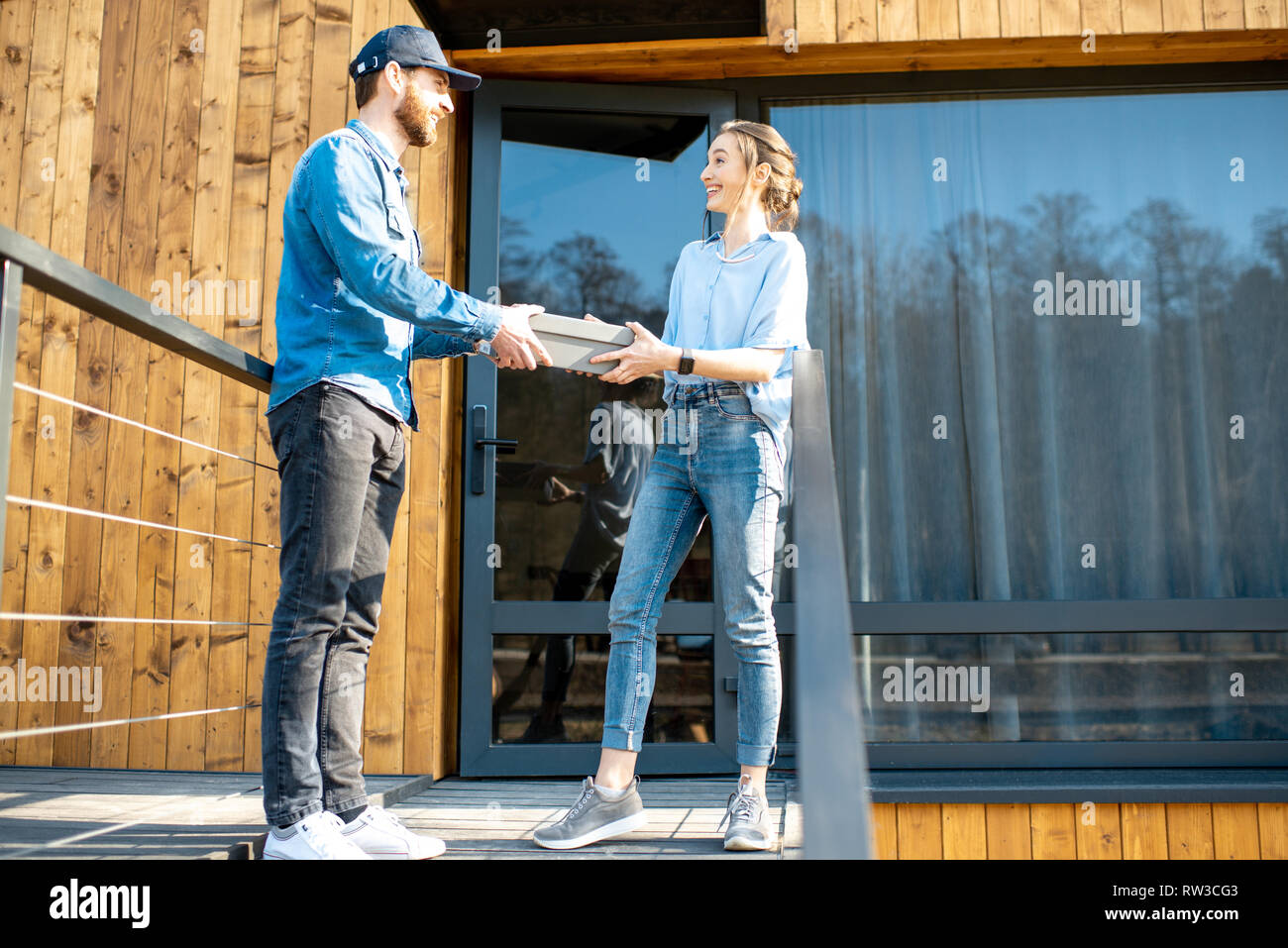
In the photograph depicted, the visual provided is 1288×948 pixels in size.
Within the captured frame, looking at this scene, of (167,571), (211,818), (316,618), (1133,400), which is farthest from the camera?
(1133,400)

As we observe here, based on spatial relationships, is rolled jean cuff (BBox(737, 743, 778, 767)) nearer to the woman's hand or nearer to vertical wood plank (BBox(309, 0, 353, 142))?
the woman's hand

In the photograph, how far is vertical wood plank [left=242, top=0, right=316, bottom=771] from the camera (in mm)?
3051

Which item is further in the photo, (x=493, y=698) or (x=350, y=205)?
(x=493, y=698)

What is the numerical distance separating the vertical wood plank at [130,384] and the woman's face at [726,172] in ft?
6.76

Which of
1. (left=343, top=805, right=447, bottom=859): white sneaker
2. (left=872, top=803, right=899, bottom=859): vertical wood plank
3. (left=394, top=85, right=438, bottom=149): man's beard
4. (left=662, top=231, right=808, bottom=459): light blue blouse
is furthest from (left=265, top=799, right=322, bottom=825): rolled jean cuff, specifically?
(left=872, top=803, right=899, bottom=859): vertical wood plank

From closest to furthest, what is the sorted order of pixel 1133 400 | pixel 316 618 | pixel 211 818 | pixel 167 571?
pixel 316 618, pixel 211 818, pixel 167 571, pixel 1133 400

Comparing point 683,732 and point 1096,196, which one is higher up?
point 1096,196

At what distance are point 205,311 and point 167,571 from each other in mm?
845

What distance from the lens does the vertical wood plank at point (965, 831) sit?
2797 millimetres

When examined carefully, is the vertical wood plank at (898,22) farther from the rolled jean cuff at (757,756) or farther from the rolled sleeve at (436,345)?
the rolled jean cuff at (757,756)

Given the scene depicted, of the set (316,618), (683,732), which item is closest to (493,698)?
(683,732)

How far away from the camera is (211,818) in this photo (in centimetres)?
215

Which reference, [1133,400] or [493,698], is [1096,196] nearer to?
[1133,400]

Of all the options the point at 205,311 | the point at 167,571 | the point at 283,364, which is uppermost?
the point at 205,311
